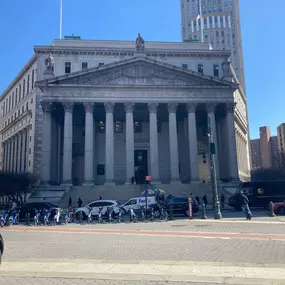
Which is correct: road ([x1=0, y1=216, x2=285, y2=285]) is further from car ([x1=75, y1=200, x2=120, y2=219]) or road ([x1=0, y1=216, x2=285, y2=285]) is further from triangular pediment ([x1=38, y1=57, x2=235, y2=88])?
triangular pediment ([x1=38, y1=57, x2=235, y2=88])

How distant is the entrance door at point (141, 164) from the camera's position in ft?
165

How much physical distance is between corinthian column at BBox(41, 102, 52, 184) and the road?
2773cm

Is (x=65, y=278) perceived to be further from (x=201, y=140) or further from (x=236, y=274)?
(x=201, y=140)

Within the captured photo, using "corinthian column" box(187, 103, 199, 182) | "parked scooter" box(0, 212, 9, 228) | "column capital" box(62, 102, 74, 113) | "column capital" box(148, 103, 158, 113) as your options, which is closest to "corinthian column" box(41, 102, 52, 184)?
"column capital" box(62, 102, 74, 113)

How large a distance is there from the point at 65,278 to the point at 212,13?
12229 cm

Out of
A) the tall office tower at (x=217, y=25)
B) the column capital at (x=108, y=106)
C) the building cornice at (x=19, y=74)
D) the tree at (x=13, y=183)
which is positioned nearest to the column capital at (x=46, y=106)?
the column capital at (x=108, y=106)

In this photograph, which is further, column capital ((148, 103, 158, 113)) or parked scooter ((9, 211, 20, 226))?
column capital ((148, 103, 158, 113))

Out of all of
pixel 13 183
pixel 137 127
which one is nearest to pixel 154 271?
pixel 13 183

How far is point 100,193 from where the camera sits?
38.0m

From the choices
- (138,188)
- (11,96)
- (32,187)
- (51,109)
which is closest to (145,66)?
(51,109)

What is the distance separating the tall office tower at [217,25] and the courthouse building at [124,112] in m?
56.2

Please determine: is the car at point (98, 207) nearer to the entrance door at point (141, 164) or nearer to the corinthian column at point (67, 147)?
the corinthian column at point (67, 147)

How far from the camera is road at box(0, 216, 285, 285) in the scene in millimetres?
7199

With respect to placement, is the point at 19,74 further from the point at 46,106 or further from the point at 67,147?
the point at 67,147
